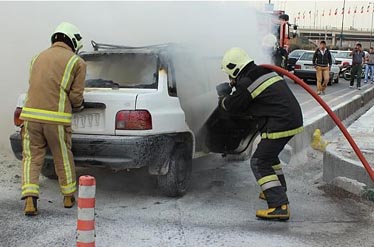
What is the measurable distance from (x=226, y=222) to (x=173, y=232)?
570mm

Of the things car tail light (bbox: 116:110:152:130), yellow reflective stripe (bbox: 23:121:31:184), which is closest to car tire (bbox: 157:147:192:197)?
car tail light (bbox: 116:110:152:130)

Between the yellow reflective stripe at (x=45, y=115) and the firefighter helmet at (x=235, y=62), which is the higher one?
the firefighter helmet at (x=235, y=62)

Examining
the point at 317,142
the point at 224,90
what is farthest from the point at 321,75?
the point at 224,90

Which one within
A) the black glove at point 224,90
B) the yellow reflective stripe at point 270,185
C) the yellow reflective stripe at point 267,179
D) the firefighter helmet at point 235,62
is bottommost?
the yellow reflective stripe at point 270,185

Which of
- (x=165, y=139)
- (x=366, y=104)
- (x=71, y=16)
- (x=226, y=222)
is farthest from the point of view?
(x=366, y=104)

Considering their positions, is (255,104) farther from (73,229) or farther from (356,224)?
(73,229)

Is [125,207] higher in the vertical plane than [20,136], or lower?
lower

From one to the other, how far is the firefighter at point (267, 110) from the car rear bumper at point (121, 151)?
762mm

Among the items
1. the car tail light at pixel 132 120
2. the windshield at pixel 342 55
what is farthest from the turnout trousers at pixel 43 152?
the windshield at pixel 342 55

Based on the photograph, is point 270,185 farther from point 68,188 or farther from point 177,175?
point 68,188

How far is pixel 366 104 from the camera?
1723 cm

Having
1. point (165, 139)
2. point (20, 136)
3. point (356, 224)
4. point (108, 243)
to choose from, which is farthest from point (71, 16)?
point (356, 224)

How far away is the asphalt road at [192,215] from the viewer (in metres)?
4.16

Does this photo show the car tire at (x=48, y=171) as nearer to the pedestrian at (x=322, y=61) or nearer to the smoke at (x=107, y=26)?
the smoke at (x=107, y=26)
